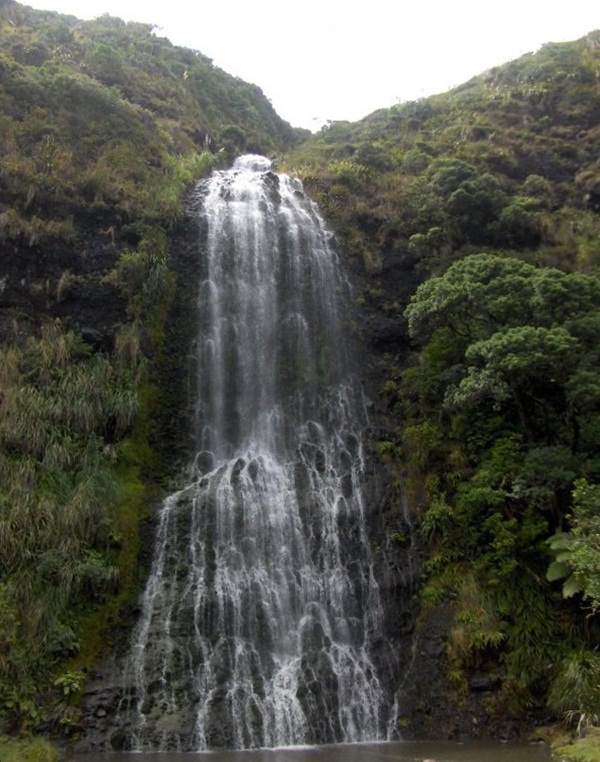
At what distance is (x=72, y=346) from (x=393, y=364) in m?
9.92

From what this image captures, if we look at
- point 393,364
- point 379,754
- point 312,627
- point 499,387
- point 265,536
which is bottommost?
point 379,754

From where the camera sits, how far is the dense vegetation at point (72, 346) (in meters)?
13.5

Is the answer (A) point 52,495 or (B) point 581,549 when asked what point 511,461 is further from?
(A) point 52,495

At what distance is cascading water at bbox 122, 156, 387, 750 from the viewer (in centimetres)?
1330

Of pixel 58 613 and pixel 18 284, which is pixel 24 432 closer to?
pixel 58 613

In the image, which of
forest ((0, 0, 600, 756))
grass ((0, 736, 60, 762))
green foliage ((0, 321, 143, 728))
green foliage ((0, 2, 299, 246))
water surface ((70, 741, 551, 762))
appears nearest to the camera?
grass ((0, 736, 60, 762))

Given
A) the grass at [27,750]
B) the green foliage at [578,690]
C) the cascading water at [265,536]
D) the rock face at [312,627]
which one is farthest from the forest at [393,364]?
the cascading water at [265,536]

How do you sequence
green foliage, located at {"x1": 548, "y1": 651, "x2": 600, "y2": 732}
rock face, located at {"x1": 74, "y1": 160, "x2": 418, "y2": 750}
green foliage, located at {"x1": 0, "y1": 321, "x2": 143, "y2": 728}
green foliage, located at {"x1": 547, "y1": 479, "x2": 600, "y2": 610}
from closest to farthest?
green foliage, located at {"x1": 548, "y1": 651, "x2": 600, "y2": 732} → green foliage, located at {"x1": 547, "y1": 479, "x2": 600, "y2": 610} → rock face, located at {"x1": 74, "y1": 160, "x2": 418, "y2": 750} → green foliage, located at {"x1": 0, "y1": 321, "x2": 143, "y2": 728}

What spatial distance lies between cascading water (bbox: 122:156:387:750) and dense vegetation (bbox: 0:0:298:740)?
1.29 m

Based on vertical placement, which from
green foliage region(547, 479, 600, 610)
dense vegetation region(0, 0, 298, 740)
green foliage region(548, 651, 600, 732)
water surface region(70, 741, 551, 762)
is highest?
dense vegetation region(0, 0, 298, 740)

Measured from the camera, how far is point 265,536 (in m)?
16.5

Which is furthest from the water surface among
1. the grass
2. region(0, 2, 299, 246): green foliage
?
region(0, 2, 299, 246): green foliage

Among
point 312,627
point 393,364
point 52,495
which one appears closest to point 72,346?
point 52,495

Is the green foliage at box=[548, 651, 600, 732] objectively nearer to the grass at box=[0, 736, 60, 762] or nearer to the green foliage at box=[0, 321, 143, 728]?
the grass at box=[0, 736, 60, 762]
